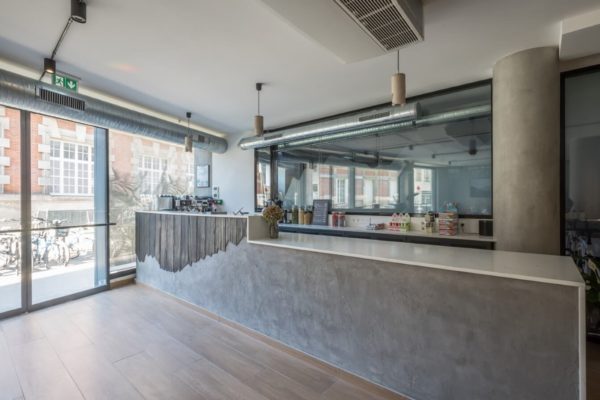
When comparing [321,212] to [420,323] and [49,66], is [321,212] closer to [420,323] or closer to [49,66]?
[420,323]

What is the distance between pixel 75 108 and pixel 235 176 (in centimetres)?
287

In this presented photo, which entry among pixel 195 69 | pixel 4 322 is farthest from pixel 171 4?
pixel 4 322

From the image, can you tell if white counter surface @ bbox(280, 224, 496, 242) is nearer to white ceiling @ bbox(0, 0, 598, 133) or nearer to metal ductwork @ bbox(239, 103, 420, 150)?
metal ductwork @ bbox(239, 103, 420, 150)

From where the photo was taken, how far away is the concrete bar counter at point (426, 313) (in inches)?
56.8

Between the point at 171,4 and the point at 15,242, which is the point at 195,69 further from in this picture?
the point at 15,242

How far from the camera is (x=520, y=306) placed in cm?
150

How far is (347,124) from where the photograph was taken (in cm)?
365

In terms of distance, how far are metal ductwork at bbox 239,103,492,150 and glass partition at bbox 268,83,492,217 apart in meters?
0.01

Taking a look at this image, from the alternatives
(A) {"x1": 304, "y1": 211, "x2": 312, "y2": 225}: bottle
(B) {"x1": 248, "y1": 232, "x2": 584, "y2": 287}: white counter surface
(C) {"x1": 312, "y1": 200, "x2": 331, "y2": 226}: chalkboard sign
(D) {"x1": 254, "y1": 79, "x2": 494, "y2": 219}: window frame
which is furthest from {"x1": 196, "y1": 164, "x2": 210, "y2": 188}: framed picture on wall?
(B) {"x1": 248, "y1": 232, "x2": 584, "y2": 287}: white counter surface

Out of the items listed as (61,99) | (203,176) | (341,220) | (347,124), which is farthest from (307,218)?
(61,99)

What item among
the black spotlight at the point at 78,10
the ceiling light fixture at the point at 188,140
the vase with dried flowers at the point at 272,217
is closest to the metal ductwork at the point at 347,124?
the ceiling light fixture at the point at 188,140

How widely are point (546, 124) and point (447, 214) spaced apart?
1.23m

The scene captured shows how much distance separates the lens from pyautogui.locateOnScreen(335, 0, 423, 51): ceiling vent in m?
1.65

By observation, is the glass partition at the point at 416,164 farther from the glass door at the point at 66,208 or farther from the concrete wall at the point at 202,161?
the glass door at the point at 66,208
